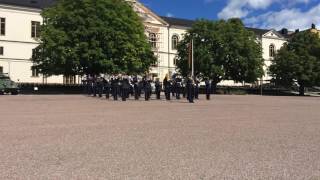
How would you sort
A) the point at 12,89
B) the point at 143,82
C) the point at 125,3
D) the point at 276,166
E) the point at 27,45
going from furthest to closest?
the point at 27,45 → the point at 125,3 → the point at 12,89 → the point at 143,82 → the point at 276,166

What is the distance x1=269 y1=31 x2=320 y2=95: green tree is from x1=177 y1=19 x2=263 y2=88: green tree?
3.55 meters

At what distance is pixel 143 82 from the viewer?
118 ft

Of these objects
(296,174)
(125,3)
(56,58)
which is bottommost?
(296,174)

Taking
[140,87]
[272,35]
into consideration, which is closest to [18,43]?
[140,87]

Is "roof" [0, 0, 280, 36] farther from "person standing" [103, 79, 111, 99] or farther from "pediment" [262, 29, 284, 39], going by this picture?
"person standing" [103, 79, 111, 99]

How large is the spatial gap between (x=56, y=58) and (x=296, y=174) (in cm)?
4618

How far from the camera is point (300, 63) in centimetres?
7112

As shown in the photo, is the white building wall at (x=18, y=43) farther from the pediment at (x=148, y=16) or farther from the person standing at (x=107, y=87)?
the person standing at (x=107, y=87)

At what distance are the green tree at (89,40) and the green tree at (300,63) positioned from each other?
23032 millimetres

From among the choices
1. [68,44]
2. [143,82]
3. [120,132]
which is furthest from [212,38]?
[120,132]

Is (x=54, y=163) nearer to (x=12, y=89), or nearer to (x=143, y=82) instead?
(x=143, y=82)

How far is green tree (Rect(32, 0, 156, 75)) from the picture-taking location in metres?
53.0

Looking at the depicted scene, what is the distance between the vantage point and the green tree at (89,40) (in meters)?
53.0

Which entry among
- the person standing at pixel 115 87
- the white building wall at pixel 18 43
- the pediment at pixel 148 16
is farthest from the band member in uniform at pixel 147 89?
the pediment at pixel 148 16
